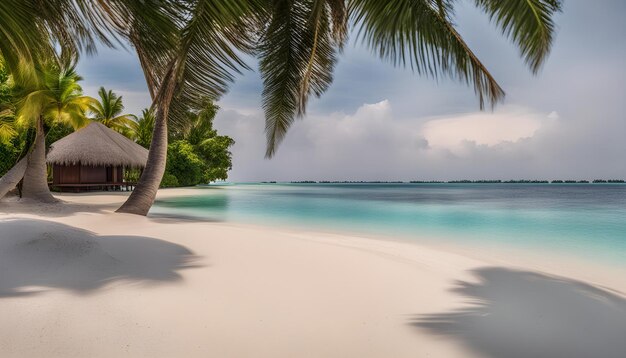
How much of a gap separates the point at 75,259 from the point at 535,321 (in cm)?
402

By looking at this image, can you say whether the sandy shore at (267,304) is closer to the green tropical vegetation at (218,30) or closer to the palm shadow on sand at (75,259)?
the palm shadow on sand at (75,259)

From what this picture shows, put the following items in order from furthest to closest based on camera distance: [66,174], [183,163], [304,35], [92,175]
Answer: [183,163] < [92,175] < [66,174] < [304,35]

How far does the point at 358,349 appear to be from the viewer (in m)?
2.03

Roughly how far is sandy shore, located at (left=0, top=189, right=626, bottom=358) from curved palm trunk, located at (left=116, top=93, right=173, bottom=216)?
10.2ft

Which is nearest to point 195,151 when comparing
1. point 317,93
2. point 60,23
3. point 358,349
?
point 317,93

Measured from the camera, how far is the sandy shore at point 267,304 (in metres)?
2.02

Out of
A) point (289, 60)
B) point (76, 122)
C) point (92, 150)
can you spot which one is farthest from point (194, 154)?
point (289, 60)

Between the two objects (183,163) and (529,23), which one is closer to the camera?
(529,23)

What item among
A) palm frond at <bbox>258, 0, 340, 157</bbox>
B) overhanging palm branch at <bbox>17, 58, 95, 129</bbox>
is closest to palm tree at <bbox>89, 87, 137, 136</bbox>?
overhanging palm branch at <bbox>17, 58, 95, 129</bbox>

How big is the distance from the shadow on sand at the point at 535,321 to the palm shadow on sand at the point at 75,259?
7.83 ft

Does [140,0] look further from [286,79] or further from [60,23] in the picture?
[286,79]

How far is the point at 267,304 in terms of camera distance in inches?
103

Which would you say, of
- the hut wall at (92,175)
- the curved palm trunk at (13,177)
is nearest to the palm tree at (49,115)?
the curved palm trunk at (13,177)

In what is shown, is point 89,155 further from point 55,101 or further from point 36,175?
point 55,101
